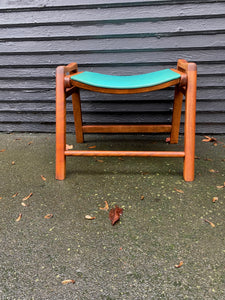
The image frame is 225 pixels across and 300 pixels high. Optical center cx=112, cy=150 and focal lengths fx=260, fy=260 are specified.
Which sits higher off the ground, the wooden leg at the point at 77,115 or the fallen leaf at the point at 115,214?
the wooden leg at the point at 77,115

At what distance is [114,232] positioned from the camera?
1.14m

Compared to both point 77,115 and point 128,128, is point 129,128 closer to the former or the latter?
point 128,128

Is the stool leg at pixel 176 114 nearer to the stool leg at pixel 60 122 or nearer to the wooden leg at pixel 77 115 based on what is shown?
the wooden leg at pixel 77 115

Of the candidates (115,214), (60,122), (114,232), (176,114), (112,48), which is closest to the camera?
(114,232)

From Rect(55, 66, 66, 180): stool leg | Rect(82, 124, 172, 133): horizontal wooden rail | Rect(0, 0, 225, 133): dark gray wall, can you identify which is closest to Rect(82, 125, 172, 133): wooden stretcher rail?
Rect(82, 124, 172, 133): horizontal wooden rail

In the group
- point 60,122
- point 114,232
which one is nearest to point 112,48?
point 60,122

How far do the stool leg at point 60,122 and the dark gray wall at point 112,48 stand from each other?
0.71 m

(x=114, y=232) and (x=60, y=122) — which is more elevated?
(x=60, y=122)

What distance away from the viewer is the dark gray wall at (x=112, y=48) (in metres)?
2.05

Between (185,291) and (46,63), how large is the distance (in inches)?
79.9

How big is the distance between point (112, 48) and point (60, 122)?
0.93m

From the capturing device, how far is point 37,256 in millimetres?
1019

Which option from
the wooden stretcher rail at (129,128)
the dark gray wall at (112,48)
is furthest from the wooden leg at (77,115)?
the dark gray wall at (112,48)

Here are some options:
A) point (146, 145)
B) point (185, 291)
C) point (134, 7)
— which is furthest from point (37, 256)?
point (134, 7)
